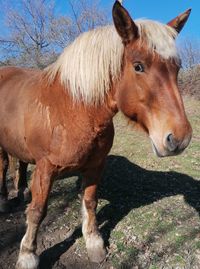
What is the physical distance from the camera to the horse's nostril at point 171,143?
96.0 inches

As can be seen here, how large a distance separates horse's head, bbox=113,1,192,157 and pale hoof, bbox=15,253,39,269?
1640 mm

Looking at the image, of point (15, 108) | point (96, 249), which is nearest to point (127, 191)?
point (96, 249)

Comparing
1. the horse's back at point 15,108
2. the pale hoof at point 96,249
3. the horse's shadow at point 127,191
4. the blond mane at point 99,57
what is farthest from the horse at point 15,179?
the blond mane at point 99,57

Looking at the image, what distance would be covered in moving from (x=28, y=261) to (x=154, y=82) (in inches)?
78.2

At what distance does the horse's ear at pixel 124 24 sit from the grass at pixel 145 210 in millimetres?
744

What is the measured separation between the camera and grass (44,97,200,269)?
11.6ft

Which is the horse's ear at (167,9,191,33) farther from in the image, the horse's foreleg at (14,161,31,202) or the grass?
the horse's foreleg at (14,161,31,202)

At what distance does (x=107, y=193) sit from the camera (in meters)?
4.96

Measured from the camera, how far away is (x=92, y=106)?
10.0 feet

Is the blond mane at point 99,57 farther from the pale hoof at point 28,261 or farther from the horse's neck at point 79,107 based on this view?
the pale hoof at point 28,261

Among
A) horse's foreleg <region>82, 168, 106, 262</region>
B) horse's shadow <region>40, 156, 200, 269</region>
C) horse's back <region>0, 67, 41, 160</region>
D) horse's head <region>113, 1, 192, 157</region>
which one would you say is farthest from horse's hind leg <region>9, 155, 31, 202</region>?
horse's head <region>113, 1, 192, 157</region>

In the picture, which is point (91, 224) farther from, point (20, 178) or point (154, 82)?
point (154, 82)

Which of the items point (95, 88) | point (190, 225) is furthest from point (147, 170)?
point (95, 88)

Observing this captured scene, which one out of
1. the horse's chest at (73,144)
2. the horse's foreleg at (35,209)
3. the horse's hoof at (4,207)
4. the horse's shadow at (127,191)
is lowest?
the horse's shadow at (127,191)
